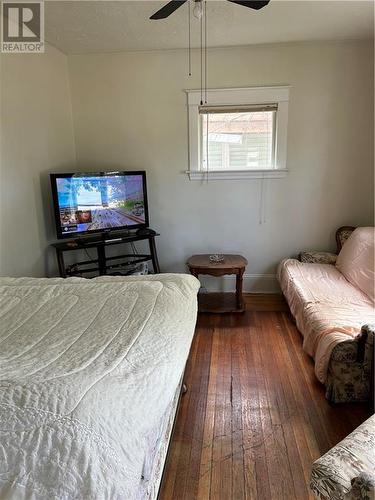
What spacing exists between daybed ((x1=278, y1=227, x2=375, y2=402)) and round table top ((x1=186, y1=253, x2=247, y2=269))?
47cm

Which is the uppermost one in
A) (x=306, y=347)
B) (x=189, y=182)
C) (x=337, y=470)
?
(x=189, y=182)

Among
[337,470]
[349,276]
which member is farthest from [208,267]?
[337,470]

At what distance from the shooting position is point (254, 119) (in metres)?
3.54

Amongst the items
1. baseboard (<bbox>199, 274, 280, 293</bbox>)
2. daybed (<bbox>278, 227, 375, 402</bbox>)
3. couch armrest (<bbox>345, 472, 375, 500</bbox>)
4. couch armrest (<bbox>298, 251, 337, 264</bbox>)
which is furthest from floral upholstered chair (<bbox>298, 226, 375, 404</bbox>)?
→ baseboard (<bbox>199, 274, 280, 293</bbox>)

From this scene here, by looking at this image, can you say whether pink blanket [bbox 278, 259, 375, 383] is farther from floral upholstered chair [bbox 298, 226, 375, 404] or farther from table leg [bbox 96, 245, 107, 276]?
table leg [bbox 96, 245, 107, 276]

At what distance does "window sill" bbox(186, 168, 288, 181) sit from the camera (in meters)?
3.58

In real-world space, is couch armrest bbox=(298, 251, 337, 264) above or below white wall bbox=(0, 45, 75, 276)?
below

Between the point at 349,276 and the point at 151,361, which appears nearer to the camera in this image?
Answer: the point at 151,361

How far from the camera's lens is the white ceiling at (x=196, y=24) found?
2482 mm

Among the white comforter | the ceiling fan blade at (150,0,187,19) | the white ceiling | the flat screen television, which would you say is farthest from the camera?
the flat screen television

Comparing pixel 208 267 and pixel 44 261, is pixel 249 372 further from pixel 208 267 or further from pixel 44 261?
pixel 44 261

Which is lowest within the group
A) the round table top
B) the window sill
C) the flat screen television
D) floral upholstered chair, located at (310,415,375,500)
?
floral upholstered chair, located at (310,415,375,500)

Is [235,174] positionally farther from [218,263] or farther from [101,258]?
[101,258]

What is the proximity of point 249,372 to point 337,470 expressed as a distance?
4.51 feet
